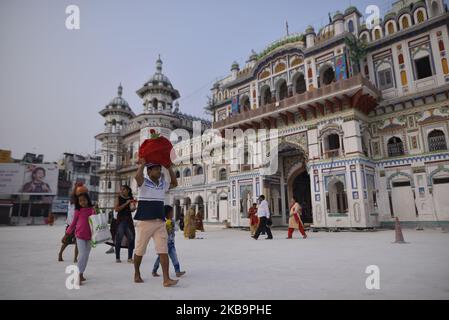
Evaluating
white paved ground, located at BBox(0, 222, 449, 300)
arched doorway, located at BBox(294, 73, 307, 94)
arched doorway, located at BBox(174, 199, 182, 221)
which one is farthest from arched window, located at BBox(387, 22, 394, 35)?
arched doorway, located at BBox(174, 199, 182, 221)

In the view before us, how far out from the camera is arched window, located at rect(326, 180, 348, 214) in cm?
1502

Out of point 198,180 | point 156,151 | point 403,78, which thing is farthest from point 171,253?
point 198,180

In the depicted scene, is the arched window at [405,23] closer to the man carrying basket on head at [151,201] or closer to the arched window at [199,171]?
the man carrying basket on head at [151,201]

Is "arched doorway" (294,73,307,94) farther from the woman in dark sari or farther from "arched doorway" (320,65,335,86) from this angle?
the woman in dark sari

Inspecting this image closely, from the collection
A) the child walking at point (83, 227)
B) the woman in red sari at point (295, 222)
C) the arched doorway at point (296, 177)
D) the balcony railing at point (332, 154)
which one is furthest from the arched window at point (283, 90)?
the child walking at point (83, 227)

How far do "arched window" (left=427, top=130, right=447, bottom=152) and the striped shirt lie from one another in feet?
49.3

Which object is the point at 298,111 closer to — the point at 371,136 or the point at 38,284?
the point at 371,136

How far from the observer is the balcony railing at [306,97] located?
46.3 feet

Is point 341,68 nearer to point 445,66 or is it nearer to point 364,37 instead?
point 364,37

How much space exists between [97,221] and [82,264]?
1.11m

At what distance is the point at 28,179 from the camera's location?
119ft

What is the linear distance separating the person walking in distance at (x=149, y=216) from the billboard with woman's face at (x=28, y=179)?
39428 millimetres

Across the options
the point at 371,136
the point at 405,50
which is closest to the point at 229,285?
the point at 371,136

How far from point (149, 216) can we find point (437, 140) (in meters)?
15.4
